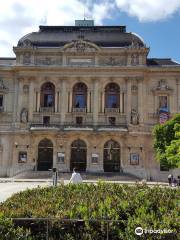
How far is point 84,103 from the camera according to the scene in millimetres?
56094

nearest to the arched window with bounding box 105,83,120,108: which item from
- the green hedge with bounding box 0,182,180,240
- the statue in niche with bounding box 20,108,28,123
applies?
the statue in niche with bounding box 20,108,28,123

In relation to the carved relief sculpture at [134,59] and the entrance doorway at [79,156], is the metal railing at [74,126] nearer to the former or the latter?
the entrance doorway at [79,156]

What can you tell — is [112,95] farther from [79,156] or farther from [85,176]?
[85,176]

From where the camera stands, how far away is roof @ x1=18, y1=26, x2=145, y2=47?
5691 centimetres

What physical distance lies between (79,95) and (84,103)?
152 cm

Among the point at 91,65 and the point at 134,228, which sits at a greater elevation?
the point at 91,65

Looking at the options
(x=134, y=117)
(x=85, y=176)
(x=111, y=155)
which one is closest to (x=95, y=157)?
(x=111, y=155)

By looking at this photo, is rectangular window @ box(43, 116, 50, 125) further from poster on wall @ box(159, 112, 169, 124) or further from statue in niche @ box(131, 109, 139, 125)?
poster on wall @ box(159, 112, 169, 124)

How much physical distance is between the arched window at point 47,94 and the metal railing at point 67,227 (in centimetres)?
4753

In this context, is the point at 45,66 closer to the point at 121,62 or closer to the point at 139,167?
the point at 121,62

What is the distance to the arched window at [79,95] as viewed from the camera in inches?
2208

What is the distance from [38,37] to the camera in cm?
5809

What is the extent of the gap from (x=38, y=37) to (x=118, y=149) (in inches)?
852

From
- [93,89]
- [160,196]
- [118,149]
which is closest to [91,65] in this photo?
[93,89]
